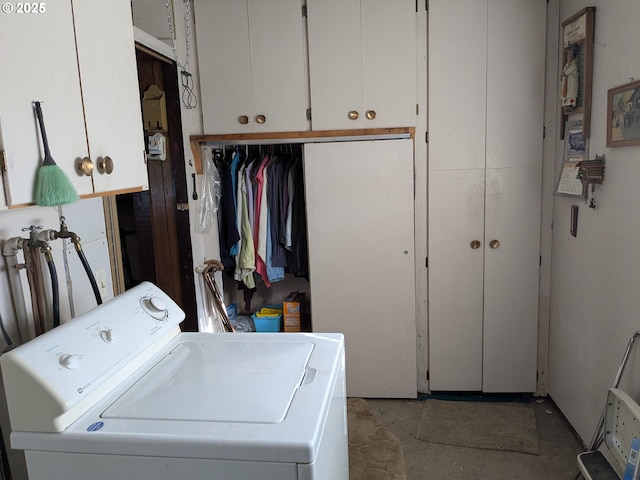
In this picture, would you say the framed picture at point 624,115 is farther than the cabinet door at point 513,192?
No

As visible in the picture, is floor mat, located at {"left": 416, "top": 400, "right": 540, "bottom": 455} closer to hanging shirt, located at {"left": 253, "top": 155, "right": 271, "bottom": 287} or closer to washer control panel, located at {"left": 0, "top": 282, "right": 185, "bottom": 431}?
hanging shirt, located at {"left": 253, "top": 155, "right": 271, "bottom": 287}

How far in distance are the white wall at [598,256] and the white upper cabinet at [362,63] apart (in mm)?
811

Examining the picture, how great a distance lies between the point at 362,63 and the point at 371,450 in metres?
2.08

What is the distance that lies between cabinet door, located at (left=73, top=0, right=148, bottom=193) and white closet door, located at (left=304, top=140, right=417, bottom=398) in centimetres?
147

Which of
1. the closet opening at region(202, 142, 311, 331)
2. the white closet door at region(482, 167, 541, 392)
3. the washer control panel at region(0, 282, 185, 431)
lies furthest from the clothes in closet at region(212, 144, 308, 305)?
the washer control panel at region(0, 282, 185, 431)

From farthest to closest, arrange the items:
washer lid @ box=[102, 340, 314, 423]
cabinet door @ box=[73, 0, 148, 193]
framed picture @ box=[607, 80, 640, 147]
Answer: framed picture @ box=[607, 80, 640, 147] → cabinet door @ box=[73, 0, 148, 193] → washer lid @ box=[102, 340, 314, 423]

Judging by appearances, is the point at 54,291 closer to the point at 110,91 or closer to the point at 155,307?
the point at 155,307

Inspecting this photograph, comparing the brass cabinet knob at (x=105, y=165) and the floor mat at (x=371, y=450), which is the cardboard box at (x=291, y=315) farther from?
the brass cabinet knob at (x=105, y=165)

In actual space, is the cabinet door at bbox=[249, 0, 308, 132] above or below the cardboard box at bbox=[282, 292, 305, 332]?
above

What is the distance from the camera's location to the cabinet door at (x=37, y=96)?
3.19ft

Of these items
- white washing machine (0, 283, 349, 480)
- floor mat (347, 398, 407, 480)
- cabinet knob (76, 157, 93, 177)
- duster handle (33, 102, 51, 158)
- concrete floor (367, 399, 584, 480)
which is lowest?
concrete floor (367, 399, 584, 480)

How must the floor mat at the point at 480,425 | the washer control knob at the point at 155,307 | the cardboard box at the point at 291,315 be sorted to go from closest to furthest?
the washer control knob at the point at 155,307 → the floor mat at the point at 480,425 → the cardboard box at the point at 291,315

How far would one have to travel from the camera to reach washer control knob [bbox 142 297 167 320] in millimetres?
1487

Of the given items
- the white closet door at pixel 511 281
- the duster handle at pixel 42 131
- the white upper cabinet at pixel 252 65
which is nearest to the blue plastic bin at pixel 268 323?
the white upper cabinet at pixel 252 65
